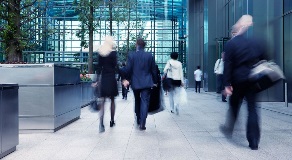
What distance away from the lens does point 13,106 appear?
20.0 ft

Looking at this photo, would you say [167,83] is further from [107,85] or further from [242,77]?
[242,77]

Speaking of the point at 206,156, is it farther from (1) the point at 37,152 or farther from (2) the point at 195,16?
(2) the point at 195,16

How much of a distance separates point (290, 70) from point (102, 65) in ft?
32.0

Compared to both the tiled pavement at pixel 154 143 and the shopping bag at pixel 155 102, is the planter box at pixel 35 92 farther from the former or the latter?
the shopping bag at pixel 155 102

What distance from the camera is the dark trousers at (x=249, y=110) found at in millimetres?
5996

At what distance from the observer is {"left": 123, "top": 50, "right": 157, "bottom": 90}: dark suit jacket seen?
8352 millimetres

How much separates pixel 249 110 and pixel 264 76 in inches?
22.6

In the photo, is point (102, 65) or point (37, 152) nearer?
point (37, 152)

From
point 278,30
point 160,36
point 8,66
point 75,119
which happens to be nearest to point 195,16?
point 160,36

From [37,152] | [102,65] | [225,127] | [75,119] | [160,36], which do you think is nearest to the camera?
[37,152]

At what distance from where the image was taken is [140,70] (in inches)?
332

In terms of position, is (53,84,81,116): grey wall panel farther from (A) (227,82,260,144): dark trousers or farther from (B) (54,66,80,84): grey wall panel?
(A) (227,82,260,144): dark trousers

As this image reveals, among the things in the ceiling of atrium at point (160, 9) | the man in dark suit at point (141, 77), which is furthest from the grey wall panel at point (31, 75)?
the ceiling of atrium at point (160, 9)

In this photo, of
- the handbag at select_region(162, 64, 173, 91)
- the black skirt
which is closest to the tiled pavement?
the black skirt
